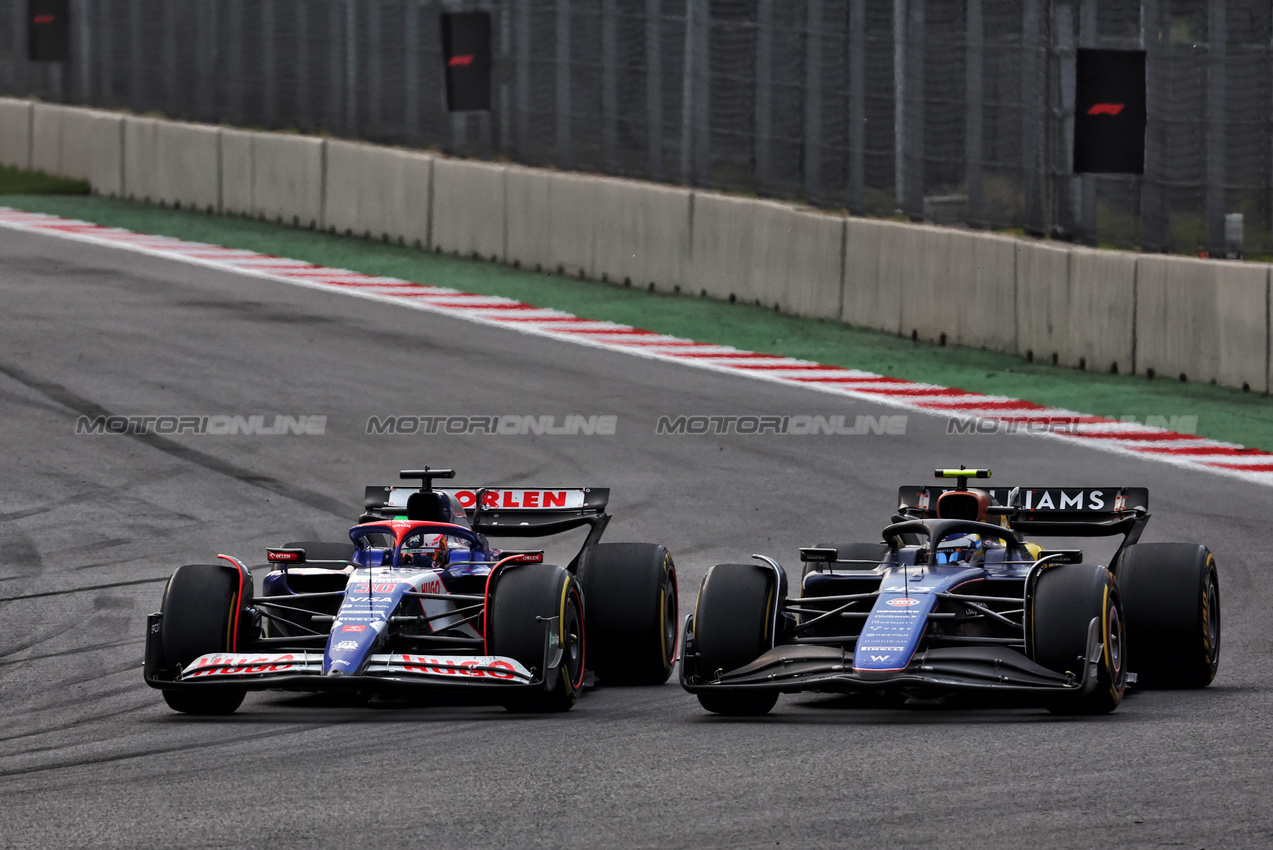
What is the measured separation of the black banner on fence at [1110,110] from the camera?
827 inches

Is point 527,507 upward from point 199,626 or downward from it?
upward

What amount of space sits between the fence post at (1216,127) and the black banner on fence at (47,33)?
66.5 ft

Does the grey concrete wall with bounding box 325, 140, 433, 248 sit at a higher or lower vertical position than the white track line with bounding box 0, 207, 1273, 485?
higher

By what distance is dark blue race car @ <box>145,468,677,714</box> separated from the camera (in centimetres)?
1026

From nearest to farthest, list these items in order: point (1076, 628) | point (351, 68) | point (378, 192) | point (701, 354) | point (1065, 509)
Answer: point (1076, 628)
point (1065, 509)
point (701, 354)
point (378, 192)
point (351, 68)

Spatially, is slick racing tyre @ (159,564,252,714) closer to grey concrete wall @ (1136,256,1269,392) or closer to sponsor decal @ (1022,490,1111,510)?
sponsor decal @ (1022,490,1111,510)

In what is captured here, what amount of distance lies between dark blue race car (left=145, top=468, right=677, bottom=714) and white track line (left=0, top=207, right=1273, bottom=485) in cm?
721

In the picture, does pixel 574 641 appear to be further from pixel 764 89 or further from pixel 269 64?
pixel 269 64

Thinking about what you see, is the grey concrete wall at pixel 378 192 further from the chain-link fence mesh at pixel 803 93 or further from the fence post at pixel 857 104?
the fence post at pixel 857 104

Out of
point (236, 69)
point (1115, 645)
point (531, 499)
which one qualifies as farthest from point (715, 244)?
point (1115, 645)

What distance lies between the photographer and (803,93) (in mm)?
24875

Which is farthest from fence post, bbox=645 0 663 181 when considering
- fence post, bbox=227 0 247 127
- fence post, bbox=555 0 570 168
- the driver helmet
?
the driver helmet

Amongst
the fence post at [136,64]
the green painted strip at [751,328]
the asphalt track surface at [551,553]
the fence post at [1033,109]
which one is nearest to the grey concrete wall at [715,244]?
the green painted strip at [751,328]

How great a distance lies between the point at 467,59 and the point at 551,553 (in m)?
14.1
